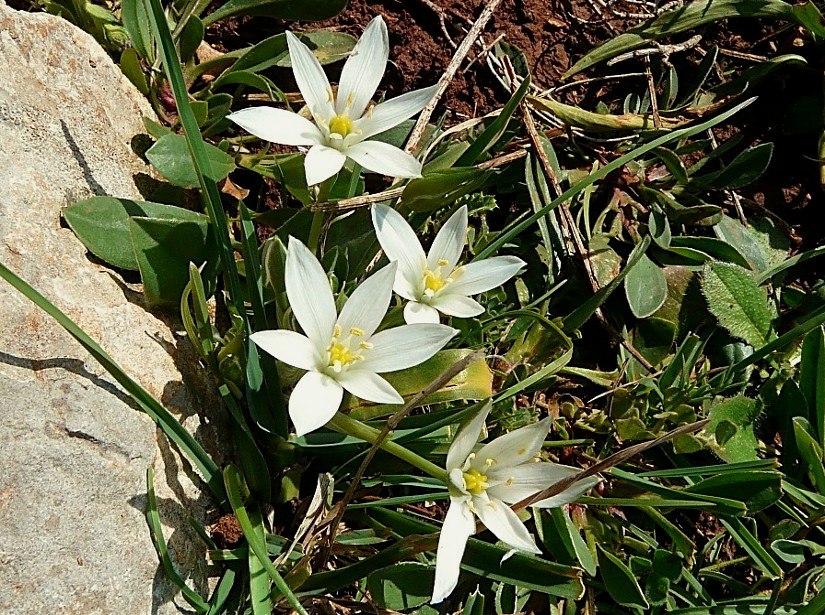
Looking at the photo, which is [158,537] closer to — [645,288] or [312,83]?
[312,83]

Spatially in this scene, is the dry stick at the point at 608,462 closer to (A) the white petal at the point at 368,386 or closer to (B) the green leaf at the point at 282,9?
(A) the white petal at the point at 368,386

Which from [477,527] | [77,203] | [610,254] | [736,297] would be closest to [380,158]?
[77,203]

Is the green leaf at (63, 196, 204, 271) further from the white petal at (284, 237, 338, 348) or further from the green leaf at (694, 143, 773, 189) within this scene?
the green leaf at (694, 143, 773, 189)

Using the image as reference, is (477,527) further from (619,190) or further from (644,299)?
(619,190)

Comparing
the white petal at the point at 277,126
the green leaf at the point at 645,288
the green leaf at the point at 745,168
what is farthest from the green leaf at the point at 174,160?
the green leaf at the point at 745,168

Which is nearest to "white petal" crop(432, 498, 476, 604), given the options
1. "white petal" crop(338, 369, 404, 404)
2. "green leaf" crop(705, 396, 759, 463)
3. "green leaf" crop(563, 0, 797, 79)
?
"white petal" crop(338, 369, 404, 404)

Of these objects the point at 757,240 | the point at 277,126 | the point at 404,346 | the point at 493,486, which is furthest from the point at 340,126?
the point at 757,240
